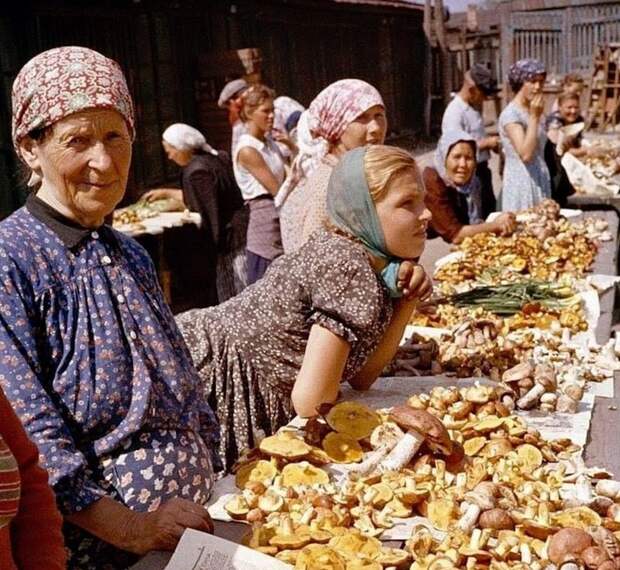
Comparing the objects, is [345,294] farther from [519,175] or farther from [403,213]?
[519,175]

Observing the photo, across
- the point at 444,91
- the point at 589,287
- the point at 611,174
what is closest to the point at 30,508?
the point at 589,287

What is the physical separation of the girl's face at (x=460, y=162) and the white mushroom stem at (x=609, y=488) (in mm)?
3582

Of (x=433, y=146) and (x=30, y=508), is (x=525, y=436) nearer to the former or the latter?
(x=30, y=508)

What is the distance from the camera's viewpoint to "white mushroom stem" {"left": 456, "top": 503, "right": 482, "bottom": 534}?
1946 mm

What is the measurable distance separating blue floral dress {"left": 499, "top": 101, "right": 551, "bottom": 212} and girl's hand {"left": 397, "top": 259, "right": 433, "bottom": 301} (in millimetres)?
4120

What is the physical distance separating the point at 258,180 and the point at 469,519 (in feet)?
12.9

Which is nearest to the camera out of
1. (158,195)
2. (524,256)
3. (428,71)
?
(524,256)

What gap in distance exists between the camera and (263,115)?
557 centimetres

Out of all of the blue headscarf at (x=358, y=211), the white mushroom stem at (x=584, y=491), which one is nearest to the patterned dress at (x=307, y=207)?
the blue headscarf at (x=358, y=211)

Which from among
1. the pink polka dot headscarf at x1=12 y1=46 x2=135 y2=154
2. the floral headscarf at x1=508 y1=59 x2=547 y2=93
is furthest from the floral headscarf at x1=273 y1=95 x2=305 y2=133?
the pink polka dot headscarf at x1=12 y1=46 x2=135 y2=154

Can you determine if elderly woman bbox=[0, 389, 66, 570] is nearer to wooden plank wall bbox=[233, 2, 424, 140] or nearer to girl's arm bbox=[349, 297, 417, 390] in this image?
girl's arm bbox=[349, 297, 417, 390]

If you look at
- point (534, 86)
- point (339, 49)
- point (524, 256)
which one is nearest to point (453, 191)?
point (524, 256)

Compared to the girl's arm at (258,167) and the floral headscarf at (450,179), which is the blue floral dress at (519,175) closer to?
the floral headscarf at (450,179)

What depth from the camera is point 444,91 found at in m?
22.0
